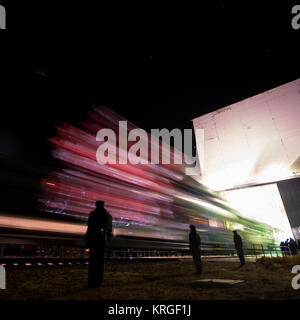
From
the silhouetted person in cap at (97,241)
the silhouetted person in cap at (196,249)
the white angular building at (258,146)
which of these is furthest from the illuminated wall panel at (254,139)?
the silhouetted person in cap at (97,241)

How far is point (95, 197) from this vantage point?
18.7 ft

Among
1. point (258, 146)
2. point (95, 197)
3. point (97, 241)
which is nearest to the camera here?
point (97, 241)

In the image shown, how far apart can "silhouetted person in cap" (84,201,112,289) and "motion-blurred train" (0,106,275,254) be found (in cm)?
218

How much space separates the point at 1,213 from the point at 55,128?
3.41 metres

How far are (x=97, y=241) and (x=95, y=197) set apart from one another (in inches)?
114

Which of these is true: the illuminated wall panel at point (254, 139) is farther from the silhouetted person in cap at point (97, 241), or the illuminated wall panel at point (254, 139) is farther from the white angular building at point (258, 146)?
the silhouetted person in cap at point (97, 241)

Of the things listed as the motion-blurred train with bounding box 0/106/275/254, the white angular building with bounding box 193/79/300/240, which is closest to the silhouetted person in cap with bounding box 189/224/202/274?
the motion-blurred train with bounding box 0/106/275/254

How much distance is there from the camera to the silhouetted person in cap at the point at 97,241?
2.79 m

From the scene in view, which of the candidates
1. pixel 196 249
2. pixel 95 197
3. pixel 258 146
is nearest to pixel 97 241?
pixel 95 197

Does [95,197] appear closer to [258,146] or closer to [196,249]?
[196,249]

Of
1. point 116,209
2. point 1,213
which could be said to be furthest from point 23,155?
point 116,209

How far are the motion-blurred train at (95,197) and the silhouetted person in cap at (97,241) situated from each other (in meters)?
2.18

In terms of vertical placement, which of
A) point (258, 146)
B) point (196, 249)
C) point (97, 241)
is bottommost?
point (196, 249)

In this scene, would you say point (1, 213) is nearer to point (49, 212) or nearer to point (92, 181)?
point (49, 212)
